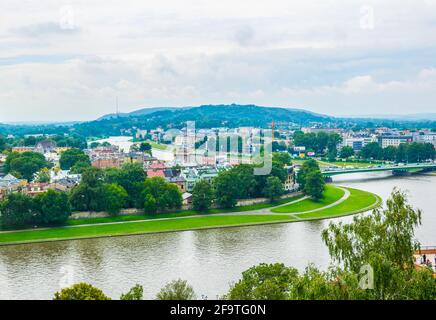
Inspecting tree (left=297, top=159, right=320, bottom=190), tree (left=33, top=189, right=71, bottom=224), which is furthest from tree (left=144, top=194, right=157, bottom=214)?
tree (left=297, top=159, right=320, bottom=190)

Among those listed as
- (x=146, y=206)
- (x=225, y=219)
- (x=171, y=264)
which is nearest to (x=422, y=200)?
(x=225, y=219)

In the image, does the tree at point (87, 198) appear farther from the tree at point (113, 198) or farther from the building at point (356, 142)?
the building at point (356, 142)

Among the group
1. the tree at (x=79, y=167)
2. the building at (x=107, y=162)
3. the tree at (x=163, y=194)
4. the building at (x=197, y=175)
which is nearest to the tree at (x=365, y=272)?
the tree at (x=163, y=194)

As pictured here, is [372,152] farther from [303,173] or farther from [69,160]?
[69,160]

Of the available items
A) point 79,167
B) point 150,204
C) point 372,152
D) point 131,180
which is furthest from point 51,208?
point 372,152

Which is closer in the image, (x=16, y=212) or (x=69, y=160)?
(x=16, y=212)

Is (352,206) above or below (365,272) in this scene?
below
